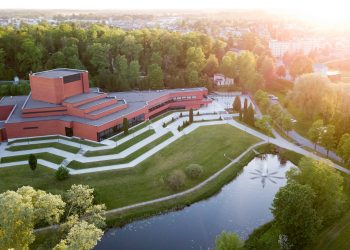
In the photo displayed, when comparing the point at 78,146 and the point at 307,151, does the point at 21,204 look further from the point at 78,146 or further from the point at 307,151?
the point at 307,151

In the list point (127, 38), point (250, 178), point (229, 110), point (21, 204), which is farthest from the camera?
point (127, 38)

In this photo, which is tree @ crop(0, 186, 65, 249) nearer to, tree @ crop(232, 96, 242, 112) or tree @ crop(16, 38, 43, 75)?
tree @ crop(232, 96, 242, 112)

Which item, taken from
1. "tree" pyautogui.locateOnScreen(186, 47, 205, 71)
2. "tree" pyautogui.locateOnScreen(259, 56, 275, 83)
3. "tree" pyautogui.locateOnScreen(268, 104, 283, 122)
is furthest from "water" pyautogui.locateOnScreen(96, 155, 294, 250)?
"tree" pyautogui.locateOnScreen(186, 47, 205, 71)

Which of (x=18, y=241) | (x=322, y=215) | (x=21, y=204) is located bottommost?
(x=322, y=215)

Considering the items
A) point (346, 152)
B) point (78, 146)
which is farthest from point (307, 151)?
point (78, 146)

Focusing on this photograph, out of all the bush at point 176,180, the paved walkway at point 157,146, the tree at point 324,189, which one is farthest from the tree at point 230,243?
the paved walkway at point 157,146

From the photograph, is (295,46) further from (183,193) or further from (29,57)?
(183,193)
